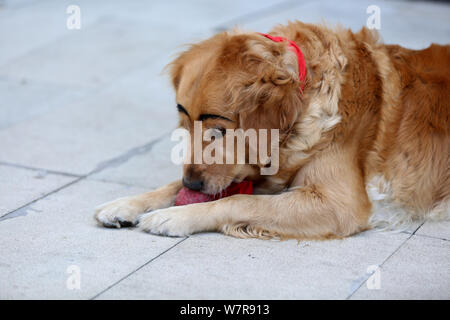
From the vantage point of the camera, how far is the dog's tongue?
430cm

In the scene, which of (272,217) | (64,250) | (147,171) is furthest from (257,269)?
(147,171)

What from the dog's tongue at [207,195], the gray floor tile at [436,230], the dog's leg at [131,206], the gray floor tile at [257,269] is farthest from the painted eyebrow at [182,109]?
the gray floor tile at [436,230]

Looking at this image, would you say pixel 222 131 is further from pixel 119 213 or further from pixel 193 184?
pixel 119 213

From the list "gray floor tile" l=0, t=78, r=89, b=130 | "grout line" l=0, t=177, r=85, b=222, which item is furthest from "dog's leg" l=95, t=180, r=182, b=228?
"gray floor tile" l=0, t=78, r=89, b=130

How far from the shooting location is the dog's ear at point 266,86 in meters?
3.89

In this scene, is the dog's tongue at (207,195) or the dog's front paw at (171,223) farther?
the dog's tongue at (207,195)

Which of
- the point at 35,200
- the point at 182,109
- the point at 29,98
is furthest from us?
the point at 29,98

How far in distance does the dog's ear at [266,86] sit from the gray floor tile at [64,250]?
98 cm

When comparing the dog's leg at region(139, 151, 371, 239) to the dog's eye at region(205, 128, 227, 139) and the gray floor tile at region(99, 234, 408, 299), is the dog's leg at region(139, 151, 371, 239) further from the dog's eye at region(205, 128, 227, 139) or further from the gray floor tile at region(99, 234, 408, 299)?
the dog's eye at region(205, 128, 227, 139)

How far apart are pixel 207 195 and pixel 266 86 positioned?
0.87 m

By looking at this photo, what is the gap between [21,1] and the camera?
35.5 feet

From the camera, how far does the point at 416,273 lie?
374 cm

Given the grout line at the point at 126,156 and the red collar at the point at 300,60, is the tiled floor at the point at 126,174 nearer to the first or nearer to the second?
the grout line at the point at 126,156

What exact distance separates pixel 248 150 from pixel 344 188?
0.68 meters
